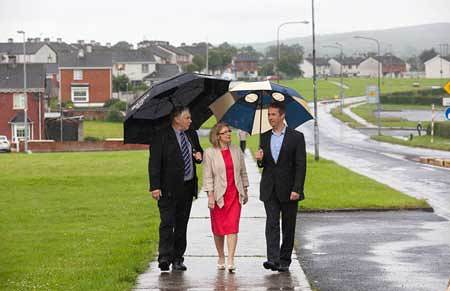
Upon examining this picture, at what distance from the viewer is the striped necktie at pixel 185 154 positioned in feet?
44.1

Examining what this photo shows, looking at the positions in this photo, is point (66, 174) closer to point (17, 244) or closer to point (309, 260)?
point (17, 244)

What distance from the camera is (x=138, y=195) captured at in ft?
84.4

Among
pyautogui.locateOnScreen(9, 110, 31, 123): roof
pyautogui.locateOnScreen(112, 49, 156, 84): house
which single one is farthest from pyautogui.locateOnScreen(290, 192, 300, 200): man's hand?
pyautogui.locateOnScreen(112, 49, 156, 84): house

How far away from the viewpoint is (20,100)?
297 ft

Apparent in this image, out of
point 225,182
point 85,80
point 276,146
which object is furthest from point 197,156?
point 85,80

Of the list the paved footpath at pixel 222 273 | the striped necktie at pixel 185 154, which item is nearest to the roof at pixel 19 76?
the paved footpath at pixel 222 273

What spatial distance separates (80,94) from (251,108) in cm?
10509

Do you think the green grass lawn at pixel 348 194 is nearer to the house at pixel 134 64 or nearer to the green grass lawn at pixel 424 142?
the green grass lawn at pixel 424 142

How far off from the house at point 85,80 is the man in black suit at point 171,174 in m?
104

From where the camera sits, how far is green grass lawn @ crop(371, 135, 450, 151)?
57.0 m

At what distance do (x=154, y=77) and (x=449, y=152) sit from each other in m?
90.8

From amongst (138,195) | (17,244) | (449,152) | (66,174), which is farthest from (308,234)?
(449,152)

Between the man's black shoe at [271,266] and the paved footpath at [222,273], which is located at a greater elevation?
the man's black shoe at [271,266]

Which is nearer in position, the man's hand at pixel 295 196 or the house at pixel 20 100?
the man's hand at pixel 295 196
